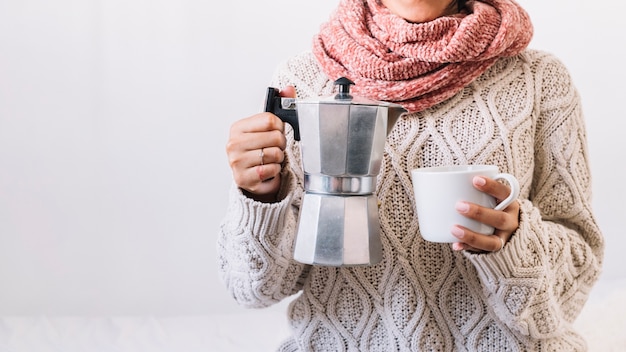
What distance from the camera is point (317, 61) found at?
3.00 ft

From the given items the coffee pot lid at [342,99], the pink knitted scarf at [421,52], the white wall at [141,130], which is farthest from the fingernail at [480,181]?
the white wall at [141,130]

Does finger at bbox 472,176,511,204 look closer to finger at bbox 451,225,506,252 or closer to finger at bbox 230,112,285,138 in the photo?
finger at bbox 451,225,506,252

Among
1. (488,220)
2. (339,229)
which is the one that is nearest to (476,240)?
(488,220)

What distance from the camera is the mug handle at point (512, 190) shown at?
656 millimetres

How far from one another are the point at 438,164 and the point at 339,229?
272mm

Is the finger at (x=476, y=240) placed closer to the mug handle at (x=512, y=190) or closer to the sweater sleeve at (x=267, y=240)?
the mug handle at (x=512, y=190)

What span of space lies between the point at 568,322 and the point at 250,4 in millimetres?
992

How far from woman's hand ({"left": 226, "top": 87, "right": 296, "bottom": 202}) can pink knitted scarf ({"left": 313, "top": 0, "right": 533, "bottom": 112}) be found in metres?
0.20

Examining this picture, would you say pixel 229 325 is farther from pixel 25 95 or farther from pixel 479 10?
pixel 479 10

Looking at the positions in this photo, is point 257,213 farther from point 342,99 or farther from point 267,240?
point 342,99

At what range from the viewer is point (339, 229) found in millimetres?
635

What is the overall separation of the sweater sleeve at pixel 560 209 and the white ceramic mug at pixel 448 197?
0.14 metres

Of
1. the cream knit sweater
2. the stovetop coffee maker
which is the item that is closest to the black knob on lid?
the stovetop coffee maker

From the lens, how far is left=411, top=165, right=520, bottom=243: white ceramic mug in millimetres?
661
